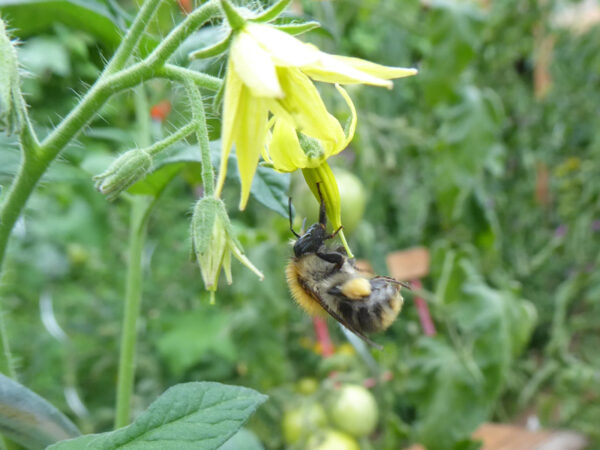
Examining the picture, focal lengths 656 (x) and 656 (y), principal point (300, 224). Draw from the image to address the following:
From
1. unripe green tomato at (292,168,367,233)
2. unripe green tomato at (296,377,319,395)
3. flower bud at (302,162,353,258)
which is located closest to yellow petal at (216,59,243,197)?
flower bud at (302,162,353,258)

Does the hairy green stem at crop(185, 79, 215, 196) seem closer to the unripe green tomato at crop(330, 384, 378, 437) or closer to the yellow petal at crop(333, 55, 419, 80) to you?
the yellow petal at crop(333, 55, 419, 80)

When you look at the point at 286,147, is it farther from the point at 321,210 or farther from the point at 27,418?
the point at 27,418

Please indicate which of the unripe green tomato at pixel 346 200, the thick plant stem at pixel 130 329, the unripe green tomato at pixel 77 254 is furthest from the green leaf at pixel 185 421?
the unripe green tomato at pixel 77 254

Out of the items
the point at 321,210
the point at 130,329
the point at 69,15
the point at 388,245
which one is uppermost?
the point at 69,15

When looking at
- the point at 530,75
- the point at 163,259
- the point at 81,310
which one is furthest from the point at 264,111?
the point at 530,75

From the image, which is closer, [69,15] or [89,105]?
[89,105]

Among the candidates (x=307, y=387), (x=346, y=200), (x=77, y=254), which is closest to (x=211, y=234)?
(x=346, y=200)
